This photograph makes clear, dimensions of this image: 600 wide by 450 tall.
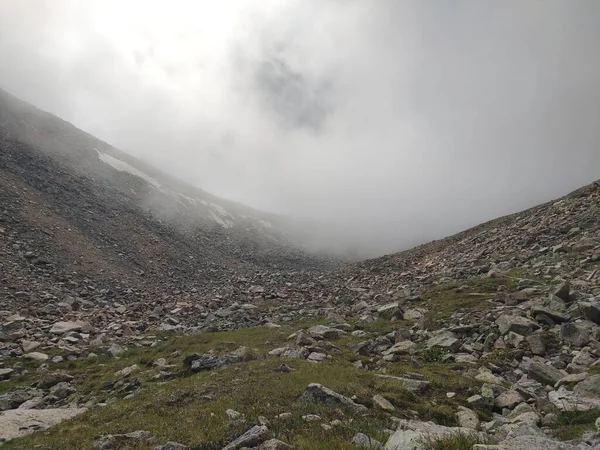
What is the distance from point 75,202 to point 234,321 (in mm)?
35104

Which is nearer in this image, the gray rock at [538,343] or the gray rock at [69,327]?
the gray rock at [538,343]

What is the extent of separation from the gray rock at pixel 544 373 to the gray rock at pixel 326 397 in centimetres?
640

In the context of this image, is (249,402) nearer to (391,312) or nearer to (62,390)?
(62,390)

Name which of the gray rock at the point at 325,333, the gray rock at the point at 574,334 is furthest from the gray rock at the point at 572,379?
the gray rock at the point at 325,333

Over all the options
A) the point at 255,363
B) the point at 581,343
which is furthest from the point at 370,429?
the point at 581,343

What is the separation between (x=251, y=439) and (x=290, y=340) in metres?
13.6

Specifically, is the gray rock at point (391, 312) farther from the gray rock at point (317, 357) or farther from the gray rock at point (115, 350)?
the gray rock at point (115, 350)

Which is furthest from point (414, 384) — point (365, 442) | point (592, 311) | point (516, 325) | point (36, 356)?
point (36, 356)

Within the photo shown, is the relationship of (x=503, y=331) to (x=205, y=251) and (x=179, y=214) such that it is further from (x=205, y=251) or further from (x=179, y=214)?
(x=179, y=214)

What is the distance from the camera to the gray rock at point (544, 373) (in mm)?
12711

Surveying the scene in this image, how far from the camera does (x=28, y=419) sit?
43.4ft

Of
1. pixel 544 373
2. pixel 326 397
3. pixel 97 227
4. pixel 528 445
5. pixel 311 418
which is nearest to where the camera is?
pixel 528 445

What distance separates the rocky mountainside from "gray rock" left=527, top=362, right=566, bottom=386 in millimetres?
59

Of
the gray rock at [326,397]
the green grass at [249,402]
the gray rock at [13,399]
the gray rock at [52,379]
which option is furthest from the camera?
the gray rock at [52,379]
